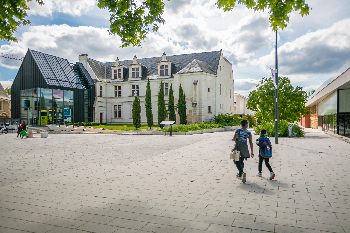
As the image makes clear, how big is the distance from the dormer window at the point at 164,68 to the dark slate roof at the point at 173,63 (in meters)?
0.99

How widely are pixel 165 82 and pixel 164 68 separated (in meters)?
2.27

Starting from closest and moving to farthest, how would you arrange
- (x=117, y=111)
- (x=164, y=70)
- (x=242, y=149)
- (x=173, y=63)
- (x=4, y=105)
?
(x=242, y=149), (x=164, y=70), (x=173, y=63), (x=117, y=111), (x=4, y=105)

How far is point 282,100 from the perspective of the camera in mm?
23016

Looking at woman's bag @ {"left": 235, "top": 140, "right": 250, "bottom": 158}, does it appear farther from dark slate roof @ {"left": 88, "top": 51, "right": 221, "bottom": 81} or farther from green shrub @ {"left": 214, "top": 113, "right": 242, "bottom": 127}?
dark slate roof @ {"left": 88, "top": 51, "right": 221, "bottom": 81}

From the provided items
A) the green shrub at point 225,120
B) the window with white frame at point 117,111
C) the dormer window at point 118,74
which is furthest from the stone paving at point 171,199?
the dormer window at point 118,74


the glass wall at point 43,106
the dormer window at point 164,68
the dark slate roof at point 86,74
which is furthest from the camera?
the dark slate roof at point 86,74

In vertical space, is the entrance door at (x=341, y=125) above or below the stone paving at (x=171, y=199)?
above

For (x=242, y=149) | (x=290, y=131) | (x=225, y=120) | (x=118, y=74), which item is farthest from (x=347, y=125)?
(x=118, y=74)

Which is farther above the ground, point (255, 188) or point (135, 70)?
point (135, 70)

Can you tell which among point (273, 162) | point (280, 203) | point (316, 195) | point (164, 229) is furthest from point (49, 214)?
point (273, 162)

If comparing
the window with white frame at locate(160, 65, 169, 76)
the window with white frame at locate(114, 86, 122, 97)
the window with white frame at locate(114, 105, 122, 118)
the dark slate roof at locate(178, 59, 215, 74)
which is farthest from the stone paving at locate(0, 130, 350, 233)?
the window with white frame at locate(114, 86, 122, 97)

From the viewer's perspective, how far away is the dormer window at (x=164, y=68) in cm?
4202

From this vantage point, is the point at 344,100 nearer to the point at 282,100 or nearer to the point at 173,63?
the point at 282,100

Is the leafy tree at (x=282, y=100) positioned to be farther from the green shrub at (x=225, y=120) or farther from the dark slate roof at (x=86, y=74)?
the dark slate roof at (x=86, y=74)
